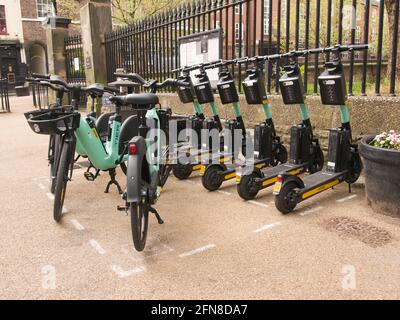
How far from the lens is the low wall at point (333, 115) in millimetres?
4523

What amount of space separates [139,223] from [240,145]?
2.30m

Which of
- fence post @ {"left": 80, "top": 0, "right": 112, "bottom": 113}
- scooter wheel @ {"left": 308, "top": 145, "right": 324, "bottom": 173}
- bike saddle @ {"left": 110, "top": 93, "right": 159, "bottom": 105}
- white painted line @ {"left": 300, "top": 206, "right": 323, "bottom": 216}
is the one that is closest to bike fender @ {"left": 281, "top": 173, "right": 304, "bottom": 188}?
white painted line @ {"left": 300, "top": 206, "right": 323, "bottom": 216}

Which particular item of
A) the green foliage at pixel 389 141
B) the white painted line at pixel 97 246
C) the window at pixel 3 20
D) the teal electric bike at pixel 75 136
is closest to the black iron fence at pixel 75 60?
the teal electric bike at pixel 75 136

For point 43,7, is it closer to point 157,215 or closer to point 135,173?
point 157,215

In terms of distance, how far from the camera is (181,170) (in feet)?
17.5

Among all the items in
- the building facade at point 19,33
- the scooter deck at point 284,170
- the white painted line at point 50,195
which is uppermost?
the building facade at point 19,33

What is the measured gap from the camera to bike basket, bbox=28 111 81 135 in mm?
3680

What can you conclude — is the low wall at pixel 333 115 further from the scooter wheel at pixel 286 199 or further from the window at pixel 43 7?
the window at pixel 43 7

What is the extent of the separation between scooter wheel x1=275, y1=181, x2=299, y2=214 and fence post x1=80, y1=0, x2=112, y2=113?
284 inches

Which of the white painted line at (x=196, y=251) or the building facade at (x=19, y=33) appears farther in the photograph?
the building facade at (x=19, y=33)

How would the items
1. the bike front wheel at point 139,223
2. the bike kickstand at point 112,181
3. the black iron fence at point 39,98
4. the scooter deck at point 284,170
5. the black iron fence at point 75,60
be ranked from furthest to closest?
1. the black iron fence at point 39,98
2. the black iron fence at point 75,60
3. the bike kickstand at point 112,181
4. the scooter deck at point 284,170
5. the bike front wheel at point 139,223

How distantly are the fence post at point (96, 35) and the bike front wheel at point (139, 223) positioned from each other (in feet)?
24.3

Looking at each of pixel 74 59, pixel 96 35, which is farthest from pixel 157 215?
pixel 74 59

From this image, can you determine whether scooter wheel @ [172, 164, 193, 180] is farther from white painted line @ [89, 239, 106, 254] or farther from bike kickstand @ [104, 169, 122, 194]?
white painted line @ [89, 239, 106, 254]
